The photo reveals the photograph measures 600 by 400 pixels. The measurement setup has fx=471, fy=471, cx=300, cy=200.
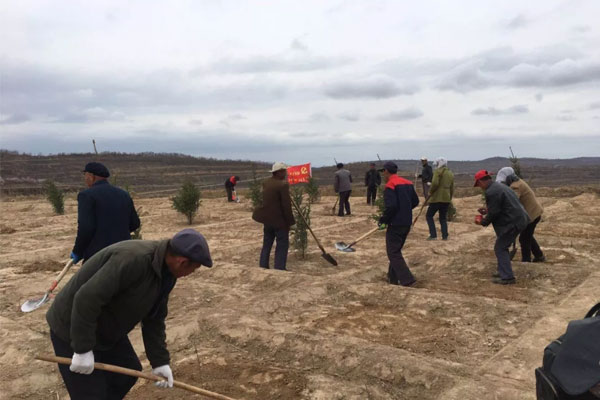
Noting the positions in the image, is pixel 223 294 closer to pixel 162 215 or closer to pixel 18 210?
pixel 162 215

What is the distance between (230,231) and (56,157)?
54202 millimetres

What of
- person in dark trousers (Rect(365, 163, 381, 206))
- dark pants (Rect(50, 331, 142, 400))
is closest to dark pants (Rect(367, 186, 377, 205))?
person in dark trousers (Rect(365, 163, 381, 206))

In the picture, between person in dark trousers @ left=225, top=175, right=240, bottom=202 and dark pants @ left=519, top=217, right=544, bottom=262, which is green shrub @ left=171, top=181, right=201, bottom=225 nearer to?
person in dark trousers @ left=225, top=175, right=240, bottom=202

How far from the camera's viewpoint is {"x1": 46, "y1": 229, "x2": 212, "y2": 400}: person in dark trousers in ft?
7.52

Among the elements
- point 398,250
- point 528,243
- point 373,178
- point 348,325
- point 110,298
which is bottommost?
point 348,325

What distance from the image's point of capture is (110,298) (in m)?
2.32

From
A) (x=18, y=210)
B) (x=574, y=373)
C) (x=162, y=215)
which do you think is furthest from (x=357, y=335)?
(x=18, y=210)

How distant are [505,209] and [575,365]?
14.8 ft

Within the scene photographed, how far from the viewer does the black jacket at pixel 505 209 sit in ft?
20.5

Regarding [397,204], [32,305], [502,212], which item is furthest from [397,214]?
[32,305]

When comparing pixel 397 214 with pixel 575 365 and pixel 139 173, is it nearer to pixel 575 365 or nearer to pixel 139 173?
pixel 575 365

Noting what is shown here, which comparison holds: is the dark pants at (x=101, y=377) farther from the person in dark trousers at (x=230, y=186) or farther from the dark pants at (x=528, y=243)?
the person in dark trousers at (x=230, y=186)

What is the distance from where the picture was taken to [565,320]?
4.73 metres

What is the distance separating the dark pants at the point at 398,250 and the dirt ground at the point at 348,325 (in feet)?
1.10
